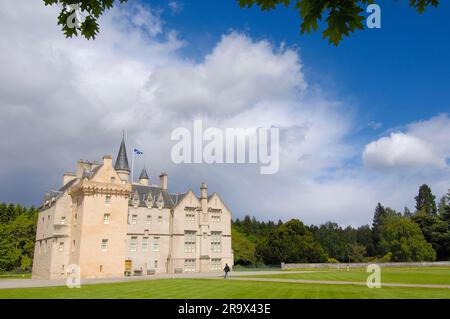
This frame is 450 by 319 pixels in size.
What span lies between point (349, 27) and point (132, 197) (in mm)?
60154

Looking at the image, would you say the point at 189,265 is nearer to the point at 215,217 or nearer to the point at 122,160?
the point at 215,217

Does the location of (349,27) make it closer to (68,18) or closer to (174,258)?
(68,18)

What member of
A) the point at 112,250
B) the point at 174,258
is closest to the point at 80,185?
the point at 112,250

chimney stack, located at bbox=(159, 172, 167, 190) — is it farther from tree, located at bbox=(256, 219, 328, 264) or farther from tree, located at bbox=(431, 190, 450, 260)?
tree, located at bbox=(431, 190, 450, 260)

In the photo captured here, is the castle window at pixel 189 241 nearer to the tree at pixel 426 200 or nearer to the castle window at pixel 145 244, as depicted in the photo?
the castle window at pixel 145 244

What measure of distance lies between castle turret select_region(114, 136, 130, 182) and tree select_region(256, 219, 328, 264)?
32433 millimetres

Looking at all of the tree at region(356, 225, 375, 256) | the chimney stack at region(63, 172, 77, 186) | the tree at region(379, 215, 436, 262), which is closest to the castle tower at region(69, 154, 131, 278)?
the chimney stack at region(63, 172, 77, 186)

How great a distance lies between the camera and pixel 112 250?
5225 cm

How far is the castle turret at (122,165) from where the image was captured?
210 feet

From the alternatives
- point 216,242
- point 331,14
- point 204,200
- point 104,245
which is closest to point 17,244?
point 104,245

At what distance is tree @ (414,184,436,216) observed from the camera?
4331 inches

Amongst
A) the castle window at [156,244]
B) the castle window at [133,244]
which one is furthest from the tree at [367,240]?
the castle window at [133,244]

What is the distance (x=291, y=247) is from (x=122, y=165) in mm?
36010
